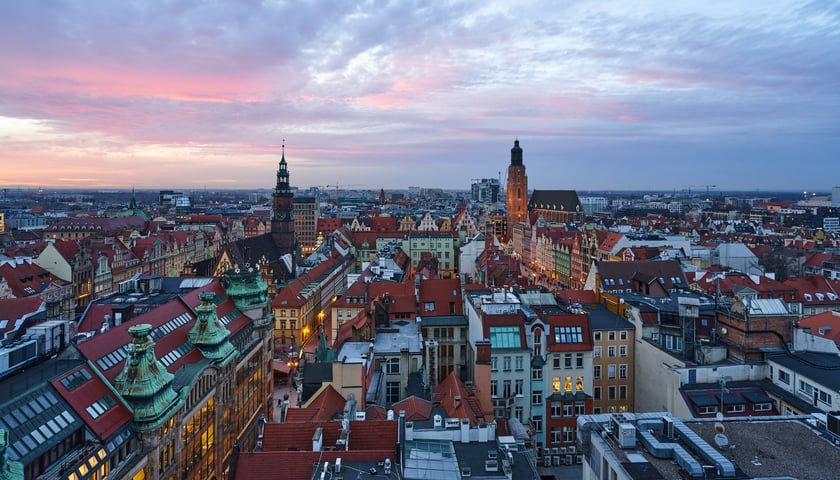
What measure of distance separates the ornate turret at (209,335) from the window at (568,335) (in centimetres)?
2729

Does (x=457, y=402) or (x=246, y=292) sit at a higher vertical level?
(x=246, y=292)

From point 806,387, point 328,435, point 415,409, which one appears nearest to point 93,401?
point 328,435

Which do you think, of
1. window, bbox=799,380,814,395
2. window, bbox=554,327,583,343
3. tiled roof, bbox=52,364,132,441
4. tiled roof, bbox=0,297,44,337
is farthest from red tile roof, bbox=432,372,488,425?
tiled roof, bbox=0,297,44,337

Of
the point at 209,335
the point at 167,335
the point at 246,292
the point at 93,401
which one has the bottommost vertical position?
the point at 93,401

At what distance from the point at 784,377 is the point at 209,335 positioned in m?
41.7

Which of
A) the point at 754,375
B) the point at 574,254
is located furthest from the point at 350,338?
the point at 574,254

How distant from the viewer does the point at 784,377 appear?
4100 centimetres

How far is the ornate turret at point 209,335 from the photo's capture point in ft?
150

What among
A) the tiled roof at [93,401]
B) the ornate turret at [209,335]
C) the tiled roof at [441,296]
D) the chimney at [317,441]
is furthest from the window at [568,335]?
the tiled roof at [93,401]

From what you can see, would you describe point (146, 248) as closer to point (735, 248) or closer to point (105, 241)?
point (105, 241)

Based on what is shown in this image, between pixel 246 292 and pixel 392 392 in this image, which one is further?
pixel 246 292

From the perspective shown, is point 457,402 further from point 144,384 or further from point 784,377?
point 784,377

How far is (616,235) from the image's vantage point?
11900 centimetres

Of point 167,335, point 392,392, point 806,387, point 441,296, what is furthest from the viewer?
point 441,296
